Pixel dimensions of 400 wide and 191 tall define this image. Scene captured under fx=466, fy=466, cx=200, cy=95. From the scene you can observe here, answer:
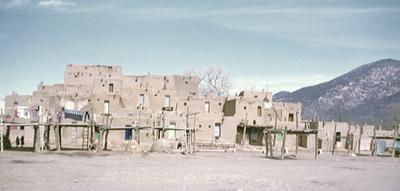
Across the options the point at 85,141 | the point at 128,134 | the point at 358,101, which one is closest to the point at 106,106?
the point at 128,134

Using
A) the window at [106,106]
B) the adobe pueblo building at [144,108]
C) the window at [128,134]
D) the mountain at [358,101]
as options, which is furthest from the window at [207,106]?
the mountain at [358,101]

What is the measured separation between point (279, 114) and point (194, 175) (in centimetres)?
3986

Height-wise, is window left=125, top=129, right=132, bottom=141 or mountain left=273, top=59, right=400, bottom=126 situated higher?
mountain left=273, top=59, right=400, bottom=126

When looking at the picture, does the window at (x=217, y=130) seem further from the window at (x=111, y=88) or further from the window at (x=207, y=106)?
the window at (x=111, y=88)

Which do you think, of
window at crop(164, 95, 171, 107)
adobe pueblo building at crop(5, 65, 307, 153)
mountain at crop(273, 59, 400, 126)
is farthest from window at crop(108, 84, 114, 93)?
mountain at crop(273, 59, 400, 126)

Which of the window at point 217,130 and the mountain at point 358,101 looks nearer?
the window at point 217,130

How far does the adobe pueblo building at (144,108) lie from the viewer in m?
48.8

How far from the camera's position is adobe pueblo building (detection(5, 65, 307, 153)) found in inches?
1921

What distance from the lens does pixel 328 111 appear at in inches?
6614

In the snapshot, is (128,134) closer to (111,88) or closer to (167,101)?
(111,88)

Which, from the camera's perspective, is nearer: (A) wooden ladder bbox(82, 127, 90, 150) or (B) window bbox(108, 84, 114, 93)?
(A) wooden ladder bbox(82, 127, 90, 150)

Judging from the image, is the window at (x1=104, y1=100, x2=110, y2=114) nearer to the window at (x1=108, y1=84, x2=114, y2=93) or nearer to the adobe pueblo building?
the adobe pueblo building

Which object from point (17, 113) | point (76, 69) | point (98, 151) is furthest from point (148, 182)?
point (76, 69)

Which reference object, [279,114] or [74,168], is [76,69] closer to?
[279,114]
